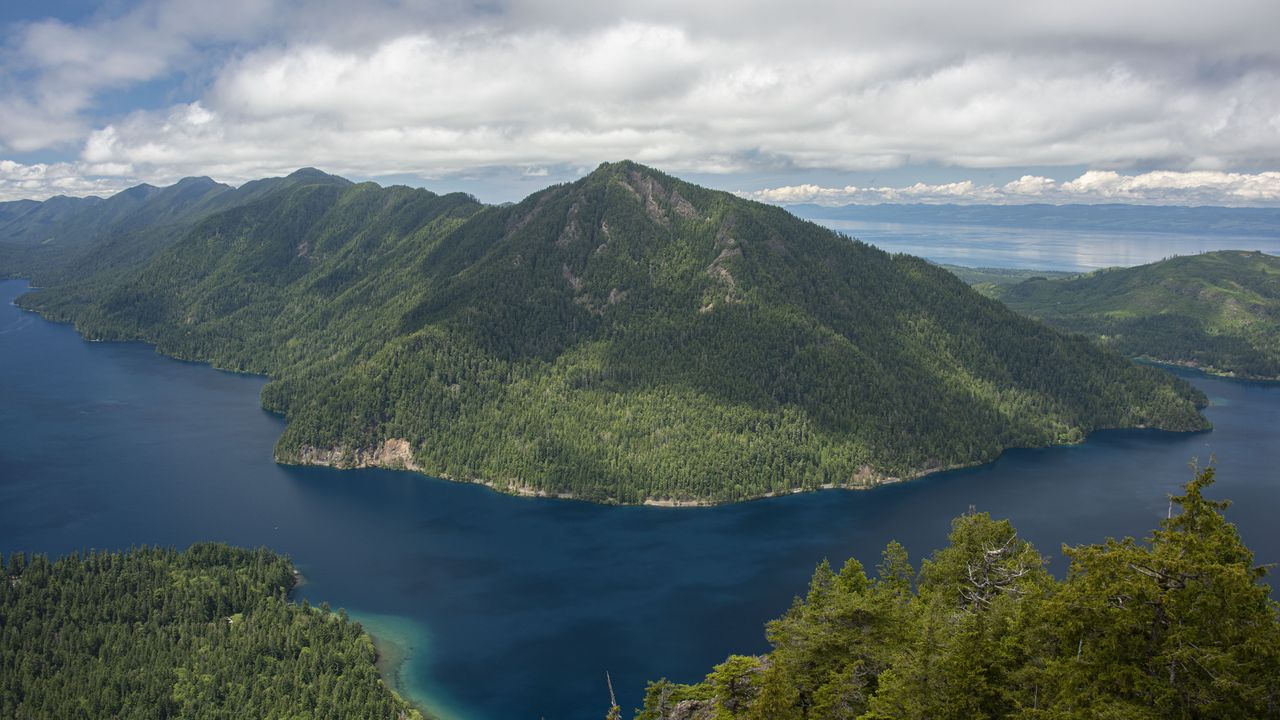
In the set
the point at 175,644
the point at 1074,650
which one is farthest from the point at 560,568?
the point at 1074,650

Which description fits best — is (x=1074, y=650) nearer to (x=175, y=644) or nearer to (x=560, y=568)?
(x=175, y=644)

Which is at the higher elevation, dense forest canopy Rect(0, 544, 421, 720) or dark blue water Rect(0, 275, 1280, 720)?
dense forest canopy Rect(0, 544, 421, 720)

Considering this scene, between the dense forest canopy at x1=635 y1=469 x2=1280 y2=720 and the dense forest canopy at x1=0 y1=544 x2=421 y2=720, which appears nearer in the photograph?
the dense forest canopy at x1=635 y1=469 x2=1280 y2=720

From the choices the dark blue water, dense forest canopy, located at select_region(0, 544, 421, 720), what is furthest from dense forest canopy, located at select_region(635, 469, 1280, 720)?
dense forest canopy, located at select_region(0, 544, 421, 720)

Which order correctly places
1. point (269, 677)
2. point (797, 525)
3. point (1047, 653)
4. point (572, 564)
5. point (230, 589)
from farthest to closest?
point (797, 525) < point (572, 564) < point (230, 589) < point (269, 677) < point (1047, 653)

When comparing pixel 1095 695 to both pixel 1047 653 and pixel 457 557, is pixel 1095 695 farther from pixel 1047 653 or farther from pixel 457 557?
pixel 457 557

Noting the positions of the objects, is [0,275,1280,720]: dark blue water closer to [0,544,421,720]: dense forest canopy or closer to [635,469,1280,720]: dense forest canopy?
[0,544,421,720]: dense forest canopy

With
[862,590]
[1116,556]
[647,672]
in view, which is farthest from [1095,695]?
[647,672]
